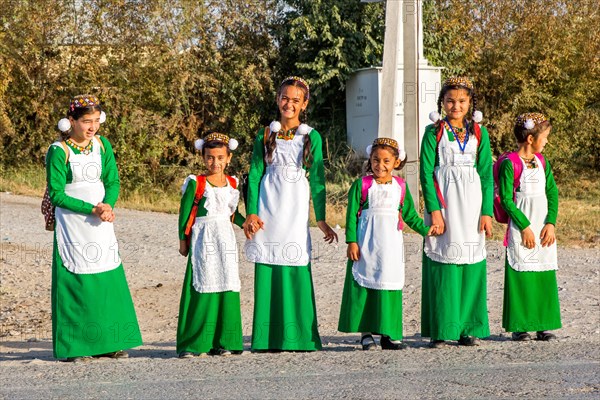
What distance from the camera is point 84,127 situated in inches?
278

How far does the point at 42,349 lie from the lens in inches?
321

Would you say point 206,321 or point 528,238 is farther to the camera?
point 528,238

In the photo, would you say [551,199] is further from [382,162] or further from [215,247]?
[215,247]

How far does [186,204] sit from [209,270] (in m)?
0.47

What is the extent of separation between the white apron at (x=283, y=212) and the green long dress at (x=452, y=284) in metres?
0.84

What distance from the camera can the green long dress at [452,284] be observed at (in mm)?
7277

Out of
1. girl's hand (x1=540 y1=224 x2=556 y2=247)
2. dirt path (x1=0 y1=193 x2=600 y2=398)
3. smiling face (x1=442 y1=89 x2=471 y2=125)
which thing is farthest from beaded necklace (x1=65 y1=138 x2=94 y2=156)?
girl's hand (x1=540 y1=224 x2=556 y2=247)

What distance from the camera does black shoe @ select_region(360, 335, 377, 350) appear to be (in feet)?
23.9

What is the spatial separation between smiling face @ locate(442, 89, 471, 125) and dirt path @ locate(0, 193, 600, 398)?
62.4 inches

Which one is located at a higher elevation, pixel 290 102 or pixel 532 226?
pixel 290 102

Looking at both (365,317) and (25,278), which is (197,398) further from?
(25,278)

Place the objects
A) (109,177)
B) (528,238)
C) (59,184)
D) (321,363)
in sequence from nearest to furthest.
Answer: (321,363)
(59,184)
(109,177)
(528,238)

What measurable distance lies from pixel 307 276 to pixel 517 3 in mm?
15056

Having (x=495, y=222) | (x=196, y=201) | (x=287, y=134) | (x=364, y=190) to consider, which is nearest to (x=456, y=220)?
(x=364, y=190)
